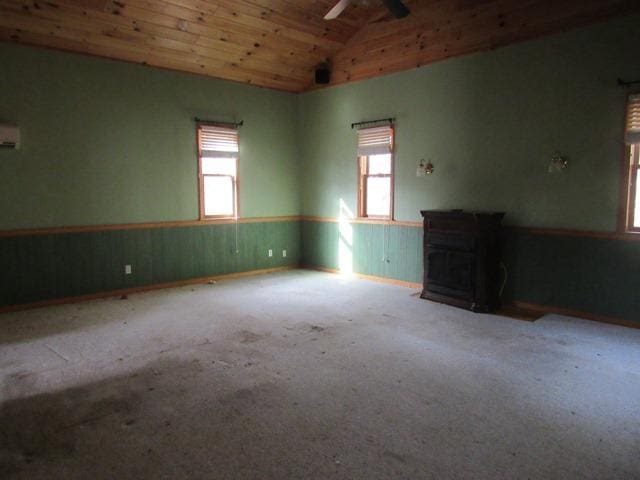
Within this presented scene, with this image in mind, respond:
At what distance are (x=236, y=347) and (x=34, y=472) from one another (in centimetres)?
178

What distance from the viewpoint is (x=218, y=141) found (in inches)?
253

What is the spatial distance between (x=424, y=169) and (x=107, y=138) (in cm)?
394

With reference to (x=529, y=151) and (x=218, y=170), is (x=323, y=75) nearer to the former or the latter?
(x=218, y=170)

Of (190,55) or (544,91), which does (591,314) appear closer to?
(544,91)

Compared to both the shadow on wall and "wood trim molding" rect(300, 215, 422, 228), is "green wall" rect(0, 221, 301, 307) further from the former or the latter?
the shadow on wall

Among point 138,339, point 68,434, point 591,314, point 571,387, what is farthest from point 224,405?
point 591,314

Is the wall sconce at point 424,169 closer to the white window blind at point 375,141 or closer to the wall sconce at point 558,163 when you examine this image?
the white window blind at point 375,141

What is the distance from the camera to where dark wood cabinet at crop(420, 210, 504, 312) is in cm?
476

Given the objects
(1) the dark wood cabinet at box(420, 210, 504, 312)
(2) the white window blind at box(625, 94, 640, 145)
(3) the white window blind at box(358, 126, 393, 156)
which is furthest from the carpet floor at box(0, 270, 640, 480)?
(3) the white window blind at box(358, 126, 393, 156)

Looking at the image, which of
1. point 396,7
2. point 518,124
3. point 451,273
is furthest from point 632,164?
point 396,7

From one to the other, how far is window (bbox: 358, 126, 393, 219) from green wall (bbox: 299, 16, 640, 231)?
157 mm

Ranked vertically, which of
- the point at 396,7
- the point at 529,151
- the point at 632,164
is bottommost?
the point at 632,164

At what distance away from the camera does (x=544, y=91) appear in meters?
4.67

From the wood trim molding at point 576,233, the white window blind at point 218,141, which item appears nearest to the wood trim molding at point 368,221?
the wood trim molding at point 576,233
